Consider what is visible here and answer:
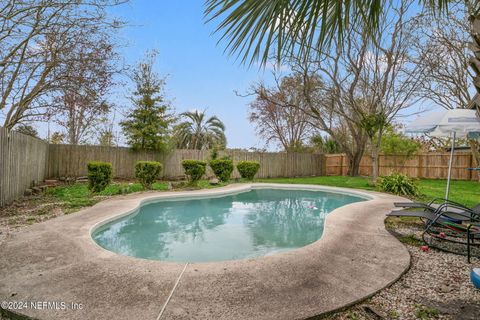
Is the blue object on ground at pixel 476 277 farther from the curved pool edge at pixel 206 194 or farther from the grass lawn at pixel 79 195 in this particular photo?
the grass lawn at pixel 79 195

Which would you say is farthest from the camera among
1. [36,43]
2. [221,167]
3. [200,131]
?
[200,131]

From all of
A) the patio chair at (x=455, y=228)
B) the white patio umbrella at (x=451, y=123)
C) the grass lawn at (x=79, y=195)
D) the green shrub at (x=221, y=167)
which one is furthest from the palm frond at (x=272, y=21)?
the green shrub at (x=221, y=167)

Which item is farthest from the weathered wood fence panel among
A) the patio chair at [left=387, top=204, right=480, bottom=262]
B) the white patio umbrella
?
the white patio umbrella

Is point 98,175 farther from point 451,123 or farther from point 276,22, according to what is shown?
point 451,123

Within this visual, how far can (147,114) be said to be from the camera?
44.8ft

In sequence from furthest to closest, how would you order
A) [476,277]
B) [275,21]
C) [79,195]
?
[79,195]
[476,277]
[275,21]

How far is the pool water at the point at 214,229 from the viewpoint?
4469 mm

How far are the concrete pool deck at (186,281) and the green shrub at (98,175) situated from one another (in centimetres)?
449

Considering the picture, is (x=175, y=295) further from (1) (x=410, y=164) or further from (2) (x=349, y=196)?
(1) (x=410, y=164)

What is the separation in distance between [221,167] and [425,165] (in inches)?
483

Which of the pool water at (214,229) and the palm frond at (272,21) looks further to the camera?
the pool water at (214,229)

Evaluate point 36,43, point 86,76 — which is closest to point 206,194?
point 86,76

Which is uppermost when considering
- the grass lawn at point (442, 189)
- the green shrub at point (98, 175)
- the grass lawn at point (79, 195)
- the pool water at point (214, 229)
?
the green shrub at point (98, 175)

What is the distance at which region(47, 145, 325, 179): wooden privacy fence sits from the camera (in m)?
12.4
